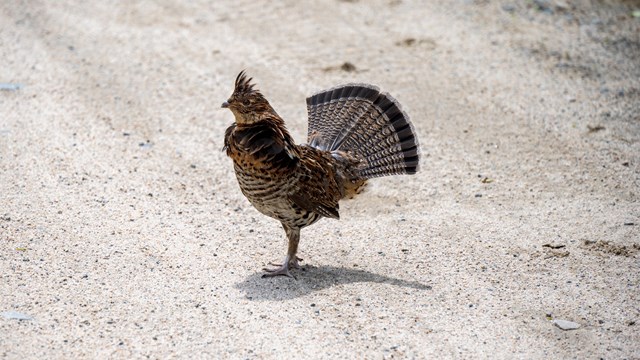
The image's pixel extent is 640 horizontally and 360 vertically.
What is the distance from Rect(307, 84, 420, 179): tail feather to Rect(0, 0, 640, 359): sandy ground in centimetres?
69

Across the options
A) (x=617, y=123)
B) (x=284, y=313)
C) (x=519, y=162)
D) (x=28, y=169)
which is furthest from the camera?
(x=617, y=123)

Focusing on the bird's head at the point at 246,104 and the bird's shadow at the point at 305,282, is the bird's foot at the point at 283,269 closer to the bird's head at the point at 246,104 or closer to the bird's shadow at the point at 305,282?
the bird's shadow at the point at 305,282

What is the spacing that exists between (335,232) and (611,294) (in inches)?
106

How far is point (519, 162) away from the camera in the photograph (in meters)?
9.67

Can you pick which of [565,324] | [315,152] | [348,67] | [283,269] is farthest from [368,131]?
[348,67]

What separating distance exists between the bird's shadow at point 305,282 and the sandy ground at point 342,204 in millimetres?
25

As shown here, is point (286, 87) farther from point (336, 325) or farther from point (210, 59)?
point (336, 325)

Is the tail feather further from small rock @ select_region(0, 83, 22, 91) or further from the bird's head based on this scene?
small rock @ select_region(0, 83, 22, 91)

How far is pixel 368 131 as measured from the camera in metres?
8.19

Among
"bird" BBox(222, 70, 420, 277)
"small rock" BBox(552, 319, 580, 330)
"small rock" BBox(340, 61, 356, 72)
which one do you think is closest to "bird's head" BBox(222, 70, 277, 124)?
"bird" BBox(222, 70, 420, 277)

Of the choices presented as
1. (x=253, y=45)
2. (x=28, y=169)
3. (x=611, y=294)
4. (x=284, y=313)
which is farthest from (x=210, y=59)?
(x=611, y=294)

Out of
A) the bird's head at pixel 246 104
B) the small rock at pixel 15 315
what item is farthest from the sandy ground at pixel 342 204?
the bird's head at pixel 246 104

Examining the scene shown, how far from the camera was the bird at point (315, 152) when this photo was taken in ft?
23.2

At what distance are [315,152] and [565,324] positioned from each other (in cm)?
267
